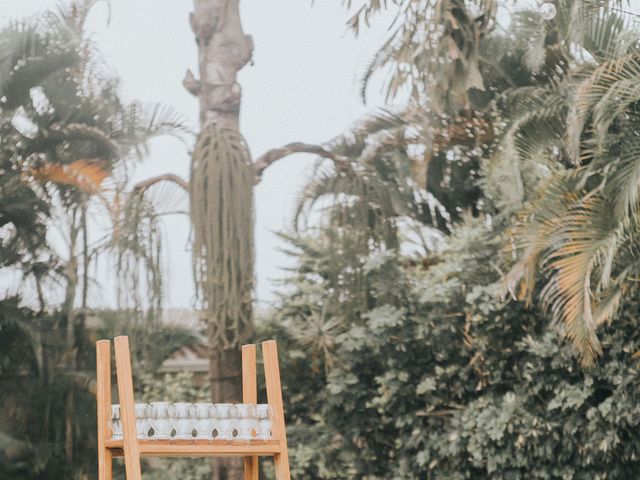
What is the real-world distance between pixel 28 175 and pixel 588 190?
A: 574 centimetres

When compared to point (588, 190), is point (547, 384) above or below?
below

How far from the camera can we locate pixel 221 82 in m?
11.0

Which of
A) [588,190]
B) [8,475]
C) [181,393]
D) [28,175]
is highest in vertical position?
[28,175]

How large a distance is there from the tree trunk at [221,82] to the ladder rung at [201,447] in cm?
541

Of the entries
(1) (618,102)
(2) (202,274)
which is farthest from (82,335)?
(1) (618,102)

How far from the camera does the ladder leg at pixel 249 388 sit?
18.6 ft

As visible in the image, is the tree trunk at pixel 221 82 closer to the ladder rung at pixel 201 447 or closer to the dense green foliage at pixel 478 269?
the dense green foliage at pixel 478 269

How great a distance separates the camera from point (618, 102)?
9.55 metres

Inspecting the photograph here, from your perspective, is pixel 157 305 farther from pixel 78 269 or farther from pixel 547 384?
pixel 547 384

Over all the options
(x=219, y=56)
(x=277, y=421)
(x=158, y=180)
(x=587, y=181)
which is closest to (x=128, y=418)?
(x=277, y=421)

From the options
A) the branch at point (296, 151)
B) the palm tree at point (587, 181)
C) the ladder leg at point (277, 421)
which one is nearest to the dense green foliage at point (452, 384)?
the palm tree at point (587, 181)

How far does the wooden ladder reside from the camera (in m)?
5.02

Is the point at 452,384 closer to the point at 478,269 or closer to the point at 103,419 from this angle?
the point at 478,269

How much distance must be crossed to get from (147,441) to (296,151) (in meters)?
6.70
